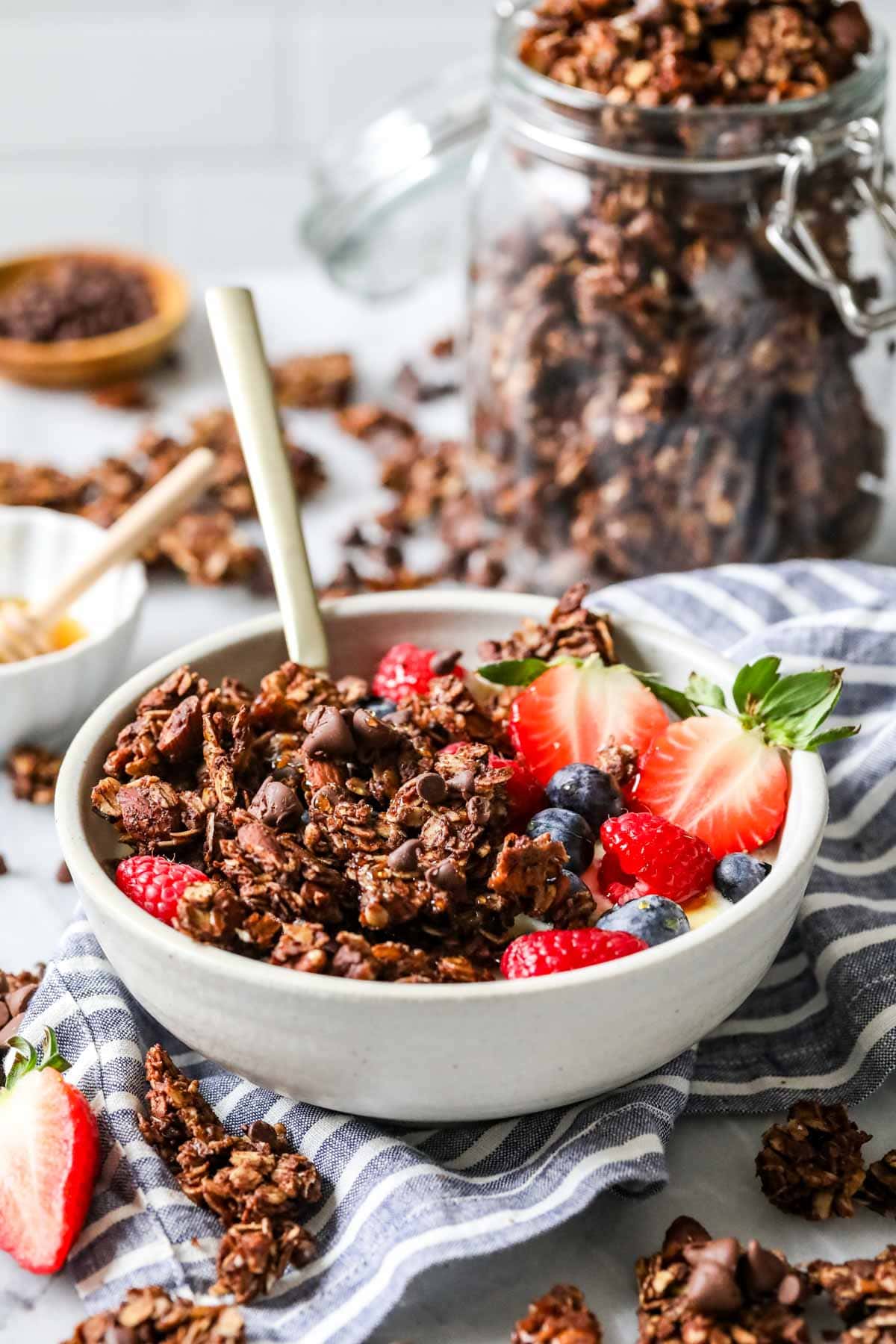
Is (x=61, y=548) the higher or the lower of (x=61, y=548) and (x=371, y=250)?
the lower

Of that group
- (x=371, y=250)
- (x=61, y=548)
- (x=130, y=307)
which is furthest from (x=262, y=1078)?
(x=130, y=307)

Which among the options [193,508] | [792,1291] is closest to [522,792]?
[792,1291]

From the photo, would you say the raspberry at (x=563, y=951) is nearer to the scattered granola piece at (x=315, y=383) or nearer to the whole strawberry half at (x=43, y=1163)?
the whole strawberry half at (x=43, y=1163)

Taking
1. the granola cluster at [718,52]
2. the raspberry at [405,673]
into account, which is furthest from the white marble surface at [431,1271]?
the granola cluster at [718,52]

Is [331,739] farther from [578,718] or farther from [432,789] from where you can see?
[578,718]

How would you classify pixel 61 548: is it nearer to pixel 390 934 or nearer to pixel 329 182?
pixel 329 182
